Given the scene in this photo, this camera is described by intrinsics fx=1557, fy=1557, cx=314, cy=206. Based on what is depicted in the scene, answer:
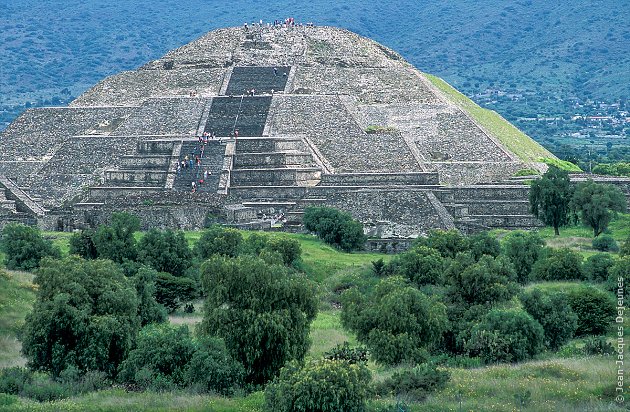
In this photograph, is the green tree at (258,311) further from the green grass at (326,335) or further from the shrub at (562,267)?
the shrub at (562,267)

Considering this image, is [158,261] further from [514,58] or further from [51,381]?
[514,58]

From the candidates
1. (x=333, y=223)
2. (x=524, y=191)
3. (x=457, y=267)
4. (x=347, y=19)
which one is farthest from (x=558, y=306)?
(x=347, y=19)

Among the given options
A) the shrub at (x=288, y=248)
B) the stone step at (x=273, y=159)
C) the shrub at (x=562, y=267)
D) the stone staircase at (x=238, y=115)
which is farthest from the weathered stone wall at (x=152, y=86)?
the shrub at (x=562, y=267)

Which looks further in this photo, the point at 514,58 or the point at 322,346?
the point at 514,58

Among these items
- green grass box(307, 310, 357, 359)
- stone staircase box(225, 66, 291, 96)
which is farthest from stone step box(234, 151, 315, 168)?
green grass box(307, 310, 357, 359)

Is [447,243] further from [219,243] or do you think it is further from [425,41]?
[425,41]
